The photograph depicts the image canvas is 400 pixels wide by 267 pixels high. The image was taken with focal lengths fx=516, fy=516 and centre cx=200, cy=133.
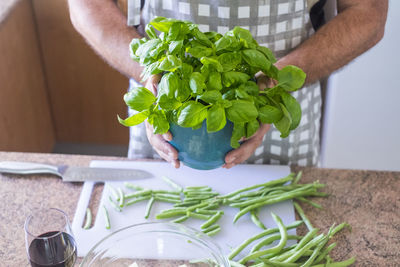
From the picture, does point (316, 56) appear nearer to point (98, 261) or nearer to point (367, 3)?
point (367, 3)

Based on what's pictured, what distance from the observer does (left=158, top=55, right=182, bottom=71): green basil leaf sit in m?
0.85

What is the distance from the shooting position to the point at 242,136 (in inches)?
36.5

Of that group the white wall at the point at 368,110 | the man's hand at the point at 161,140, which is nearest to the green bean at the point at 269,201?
the man's hand at the point at 161,140

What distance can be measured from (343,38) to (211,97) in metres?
0.72

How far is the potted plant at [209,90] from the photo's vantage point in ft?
2.80

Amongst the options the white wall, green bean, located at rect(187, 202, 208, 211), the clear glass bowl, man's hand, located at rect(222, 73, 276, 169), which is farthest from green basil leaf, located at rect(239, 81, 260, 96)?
the white wall

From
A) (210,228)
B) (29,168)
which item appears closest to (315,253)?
(210,228)

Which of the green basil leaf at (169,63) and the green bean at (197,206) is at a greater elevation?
the green basil leaf at (169,63)

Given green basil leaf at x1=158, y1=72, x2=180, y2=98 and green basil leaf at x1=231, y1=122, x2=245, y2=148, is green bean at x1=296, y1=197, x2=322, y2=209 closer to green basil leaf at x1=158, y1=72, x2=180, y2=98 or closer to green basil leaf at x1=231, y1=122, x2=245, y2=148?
green basil leaf at x1=231, y1=122, x2=245, y2=148

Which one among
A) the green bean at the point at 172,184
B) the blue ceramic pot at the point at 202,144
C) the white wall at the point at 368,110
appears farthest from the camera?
the white wall at the point at 368,110

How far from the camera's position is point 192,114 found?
2.80 feet

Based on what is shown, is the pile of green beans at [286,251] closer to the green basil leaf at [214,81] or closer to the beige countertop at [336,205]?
the beige countertop at [336,205]

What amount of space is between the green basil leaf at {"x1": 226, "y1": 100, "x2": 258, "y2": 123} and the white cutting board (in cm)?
38

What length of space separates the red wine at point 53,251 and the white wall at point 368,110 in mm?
1668
